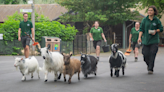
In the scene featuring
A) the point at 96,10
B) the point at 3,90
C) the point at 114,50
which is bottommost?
the point at 3,90

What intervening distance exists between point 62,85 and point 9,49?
522 inches

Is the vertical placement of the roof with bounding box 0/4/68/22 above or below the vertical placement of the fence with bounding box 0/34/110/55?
above

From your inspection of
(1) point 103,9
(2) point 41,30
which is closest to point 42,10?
(1) point 103,9

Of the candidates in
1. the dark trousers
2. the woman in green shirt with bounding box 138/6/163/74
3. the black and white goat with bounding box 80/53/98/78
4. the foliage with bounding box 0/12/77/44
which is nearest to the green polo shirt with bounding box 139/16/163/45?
the woman in green shirt with bounding box 138/6/163/74

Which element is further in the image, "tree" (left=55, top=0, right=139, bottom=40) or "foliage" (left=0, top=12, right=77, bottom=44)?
"tree" (left=55, top=0, right=139, bottom=40)

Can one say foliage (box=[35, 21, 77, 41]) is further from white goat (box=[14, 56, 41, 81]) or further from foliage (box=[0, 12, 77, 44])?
white goat (box=[14, 56, 41, 81])

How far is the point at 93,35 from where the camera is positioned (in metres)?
14.2

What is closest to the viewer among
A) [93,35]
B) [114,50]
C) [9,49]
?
[114,50]

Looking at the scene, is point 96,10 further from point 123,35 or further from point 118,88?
point 118,88

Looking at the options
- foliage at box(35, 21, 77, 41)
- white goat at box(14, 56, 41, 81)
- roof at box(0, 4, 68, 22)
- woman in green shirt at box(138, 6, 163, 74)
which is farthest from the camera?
roof at box(0, 4, 68, 22)

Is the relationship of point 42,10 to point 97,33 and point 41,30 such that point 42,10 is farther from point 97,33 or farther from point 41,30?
point 97,33

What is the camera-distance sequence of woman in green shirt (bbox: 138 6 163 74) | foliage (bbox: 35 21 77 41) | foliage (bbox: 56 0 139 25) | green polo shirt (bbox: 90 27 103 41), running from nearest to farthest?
woman in green shirt (bbox: 138 6 163 74) < green polo shirt (bbox: 90 27 103 41) < foliage (bbox: 35 21 77 41) < foliage (bbox: 56 0 139 25)

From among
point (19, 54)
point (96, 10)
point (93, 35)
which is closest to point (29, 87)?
point (93, 35)

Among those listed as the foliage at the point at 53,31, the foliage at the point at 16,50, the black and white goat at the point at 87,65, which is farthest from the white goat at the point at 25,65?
the foliage at the point at 53,31
